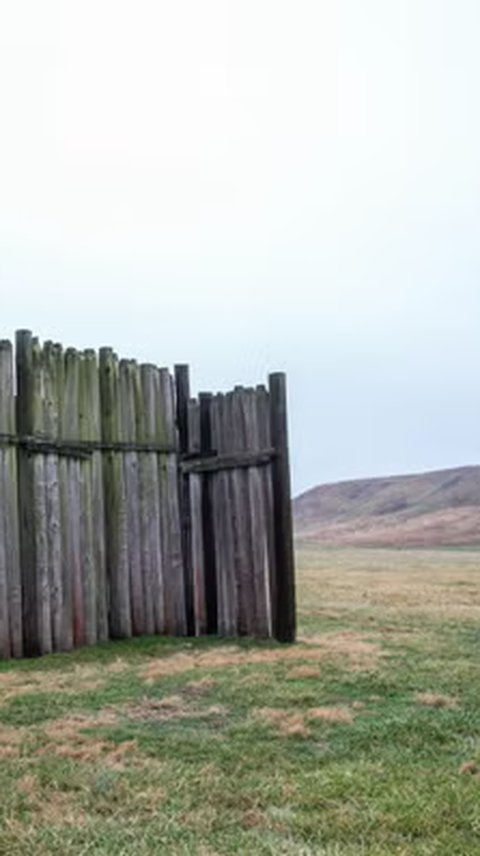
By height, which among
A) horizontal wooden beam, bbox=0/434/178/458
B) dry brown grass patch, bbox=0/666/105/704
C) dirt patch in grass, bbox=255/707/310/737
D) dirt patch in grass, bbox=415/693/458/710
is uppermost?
horizontal wooden beam, bbox=0/434/178/458

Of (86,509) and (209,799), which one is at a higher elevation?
(86,509)

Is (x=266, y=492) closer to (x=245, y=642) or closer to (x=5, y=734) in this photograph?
(x=245, y=642)

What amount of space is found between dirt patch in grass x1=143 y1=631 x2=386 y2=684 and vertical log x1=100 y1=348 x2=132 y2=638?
4.12 feet

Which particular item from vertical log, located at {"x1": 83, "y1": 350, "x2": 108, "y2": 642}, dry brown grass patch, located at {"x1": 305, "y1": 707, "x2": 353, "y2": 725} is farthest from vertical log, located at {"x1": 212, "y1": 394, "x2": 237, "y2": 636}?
dry brown grass patch, located at {"x1": 305, "y1": 707, "x2": 353, "y2": 725}

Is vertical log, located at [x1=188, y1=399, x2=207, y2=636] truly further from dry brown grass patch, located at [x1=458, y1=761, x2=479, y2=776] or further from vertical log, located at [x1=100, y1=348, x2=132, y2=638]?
dry brown grass patch, located at [x1=458, y1=761, x2=479, y2=776]

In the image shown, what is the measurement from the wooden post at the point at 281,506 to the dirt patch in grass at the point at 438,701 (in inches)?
161

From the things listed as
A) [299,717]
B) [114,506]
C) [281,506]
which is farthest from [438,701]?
[114,506]

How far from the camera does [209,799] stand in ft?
17.2

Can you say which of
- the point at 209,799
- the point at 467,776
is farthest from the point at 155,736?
the point at 467,776

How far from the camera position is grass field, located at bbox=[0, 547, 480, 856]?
4672 millimetres

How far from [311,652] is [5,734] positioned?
442cm

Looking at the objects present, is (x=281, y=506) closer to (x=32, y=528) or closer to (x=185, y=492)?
(x=185, y=492)

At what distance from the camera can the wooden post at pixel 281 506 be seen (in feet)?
39.7

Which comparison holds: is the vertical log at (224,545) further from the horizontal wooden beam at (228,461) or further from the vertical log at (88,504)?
the vertical log at (88,504)
